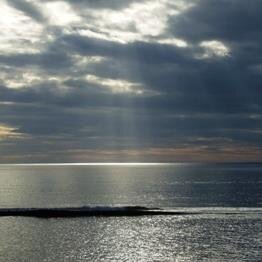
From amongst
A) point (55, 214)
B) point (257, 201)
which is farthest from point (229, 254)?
point (257, 201)

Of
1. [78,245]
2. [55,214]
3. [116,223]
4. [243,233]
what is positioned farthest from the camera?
[55,214]

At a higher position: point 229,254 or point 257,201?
point 229,254

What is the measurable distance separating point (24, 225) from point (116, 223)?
63.2ft

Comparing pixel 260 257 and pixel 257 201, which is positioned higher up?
pixel 260 257

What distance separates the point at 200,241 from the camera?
74562mm

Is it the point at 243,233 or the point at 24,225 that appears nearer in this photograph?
the point at 243,233

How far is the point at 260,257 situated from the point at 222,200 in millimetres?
92370

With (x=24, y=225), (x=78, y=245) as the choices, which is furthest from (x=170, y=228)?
(x=24, y=225)

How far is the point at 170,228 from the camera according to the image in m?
89.8

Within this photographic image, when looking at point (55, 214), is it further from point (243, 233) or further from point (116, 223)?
point (243, 233)

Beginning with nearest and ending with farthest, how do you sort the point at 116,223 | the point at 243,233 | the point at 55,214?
the point at 243,233 → the point at 116,223 → the point at 55,214

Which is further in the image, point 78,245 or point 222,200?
point 222,200

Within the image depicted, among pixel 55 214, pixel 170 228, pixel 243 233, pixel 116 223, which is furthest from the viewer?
pixel 55 214

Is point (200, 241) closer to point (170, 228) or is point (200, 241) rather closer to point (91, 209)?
point (170, 228)
